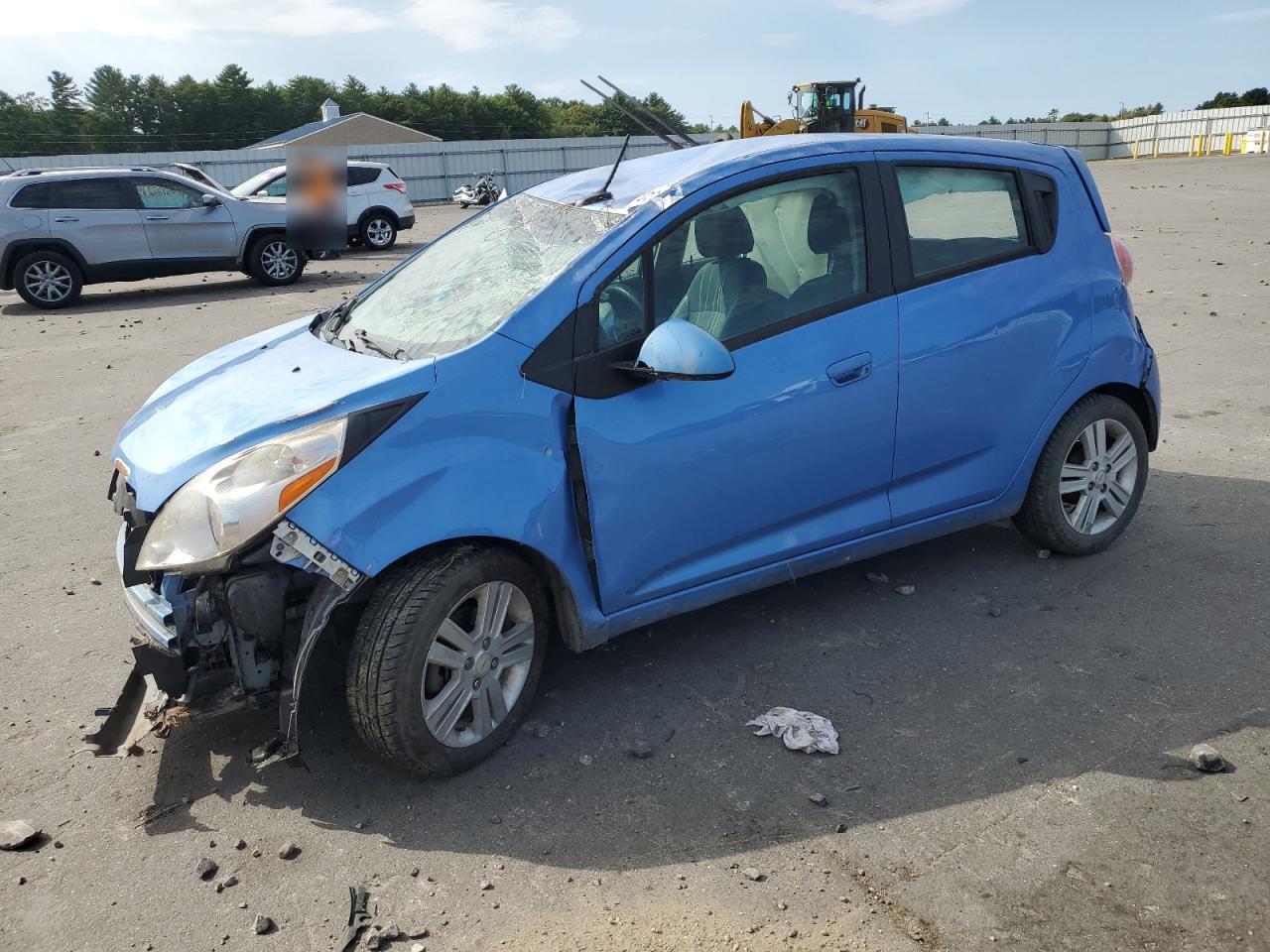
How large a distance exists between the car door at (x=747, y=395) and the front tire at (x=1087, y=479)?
0.93m

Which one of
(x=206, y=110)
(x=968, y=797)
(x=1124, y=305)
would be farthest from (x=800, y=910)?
(x=206, y=110)

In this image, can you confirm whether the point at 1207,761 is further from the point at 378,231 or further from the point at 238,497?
the point at 378,231

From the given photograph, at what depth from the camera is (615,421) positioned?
340 cm

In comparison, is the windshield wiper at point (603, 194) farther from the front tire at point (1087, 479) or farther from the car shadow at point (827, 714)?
the front tire at point (1087, 479)

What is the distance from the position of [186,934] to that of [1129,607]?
359 cm

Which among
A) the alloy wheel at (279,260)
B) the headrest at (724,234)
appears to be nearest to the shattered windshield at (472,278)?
the headrest at (724,234)

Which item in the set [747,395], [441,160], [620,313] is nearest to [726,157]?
[620,313]

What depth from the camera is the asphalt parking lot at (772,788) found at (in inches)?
108

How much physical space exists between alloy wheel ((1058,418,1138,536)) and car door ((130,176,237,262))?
1374 centimetres

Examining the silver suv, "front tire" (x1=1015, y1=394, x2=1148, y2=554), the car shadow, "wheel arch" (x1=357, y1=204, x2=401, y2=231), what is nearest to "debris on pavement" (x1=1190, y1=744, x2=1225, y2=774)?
the car shadow

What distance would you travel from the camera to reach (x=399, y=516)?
3082 mm

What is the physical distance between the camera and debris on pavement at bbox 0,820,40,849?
3107 mm

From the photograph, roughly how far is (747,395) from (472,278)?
1130 millimetres

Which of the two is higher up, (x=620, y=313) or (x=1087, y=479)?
(x=620, y=313)
